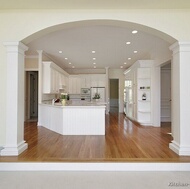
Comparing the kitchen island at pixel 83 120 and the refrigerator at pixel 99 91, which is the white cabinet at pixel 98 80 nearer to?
the refrigerator at pixel 99 91

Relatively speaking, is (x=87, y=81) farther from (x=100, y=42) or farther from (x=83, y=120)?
(x=83, y=120)

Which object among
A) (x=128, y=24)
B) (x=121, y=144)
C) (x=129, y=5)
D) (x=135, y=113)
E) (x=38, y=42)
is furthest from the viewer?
(x=135, y=113)

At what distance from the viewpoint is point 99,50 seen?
6504mm

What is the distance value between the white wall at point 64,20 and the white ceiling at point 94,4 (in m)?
0.09

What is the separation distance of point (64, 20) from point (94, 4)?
65 cm

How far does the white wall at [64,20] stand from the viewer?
3.30m

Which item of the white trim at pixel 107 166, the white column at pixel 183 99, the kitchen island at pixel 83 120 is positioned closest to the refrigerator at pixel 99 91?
the kitchen island at pixel 83 120

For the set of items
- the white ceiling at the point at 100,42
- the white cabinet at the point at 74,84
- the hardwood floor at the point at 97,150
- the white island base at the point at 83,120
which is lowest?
the hardwood floor at the point at 97,150

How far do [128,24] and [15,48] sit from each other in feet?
7.54

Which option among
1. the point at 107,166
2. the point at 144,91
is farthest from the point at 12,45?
the point at 144,91

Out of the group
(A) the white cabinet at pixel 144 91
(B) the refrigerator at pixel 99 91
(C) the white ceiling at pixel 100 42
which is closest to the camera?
(C) the white ceiling at pixel 100 42

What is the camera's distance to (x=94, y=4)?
313 centimetres

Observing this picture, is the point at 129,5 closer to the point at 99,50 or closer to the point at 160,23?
the point at 160,23
